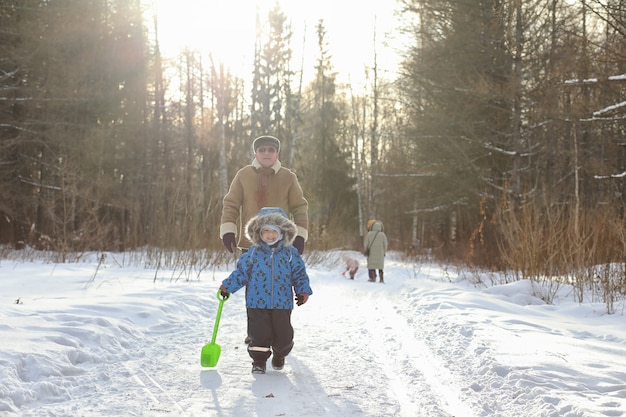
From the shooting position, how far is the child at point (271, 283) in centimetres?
412

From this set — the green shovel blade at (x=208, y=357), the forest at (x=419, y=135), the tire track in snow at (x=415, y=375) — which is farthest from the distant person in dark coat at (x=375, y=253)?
the green shovel blade at (x=208, y=357)

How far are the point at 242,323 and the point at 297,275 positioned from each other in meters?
2.13

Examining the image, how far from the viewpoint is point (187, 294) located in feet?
24.0

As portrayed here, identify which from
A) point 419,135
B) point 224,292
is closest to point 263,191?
point 224,292

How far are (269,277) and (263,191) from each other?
120 centimetres

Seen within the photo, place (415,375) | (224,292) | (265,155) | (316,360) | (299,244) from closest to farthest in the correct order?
(415,375), (224,292), (316,360), (299,244), (265,155)

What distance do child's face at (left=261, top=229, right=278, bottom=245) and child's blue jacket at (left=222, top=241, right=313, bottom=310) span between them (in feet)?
0.21

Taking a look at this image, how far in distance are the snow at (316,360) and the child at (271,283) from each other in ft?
0.86

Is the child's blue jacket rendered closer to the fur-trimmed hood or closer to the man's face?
the fur-trimmed hood

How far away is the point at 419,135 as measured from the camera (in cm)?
1609

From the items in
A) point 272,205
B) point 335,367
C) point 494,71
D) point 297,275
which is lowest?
point 335,367

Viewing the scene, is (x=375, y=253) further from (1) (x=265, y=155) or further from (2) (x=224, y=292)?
(2) (x=224, y=292)

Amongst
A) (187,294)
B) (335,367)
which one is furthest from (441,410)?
(187,294)

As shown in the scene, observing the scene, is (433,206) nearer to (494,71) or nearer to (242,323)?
(494,71)
